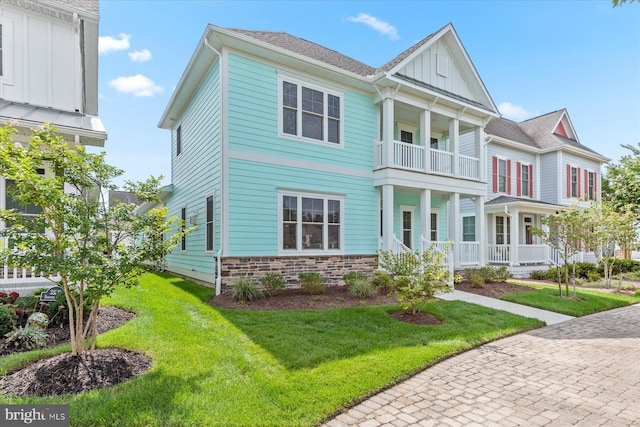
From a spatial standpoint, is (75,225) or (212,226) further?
(212,226)

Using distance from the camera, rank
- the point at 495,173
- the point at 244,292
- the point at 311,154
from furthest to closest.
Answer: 1. the point at 495,173
2. the point at 311,154
3. the point at 244,292

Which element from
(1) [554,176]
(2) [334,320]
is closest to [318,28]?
(2) [334,320]

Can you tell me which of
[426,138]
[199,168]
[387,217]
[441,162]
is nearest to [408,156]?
[426,138]

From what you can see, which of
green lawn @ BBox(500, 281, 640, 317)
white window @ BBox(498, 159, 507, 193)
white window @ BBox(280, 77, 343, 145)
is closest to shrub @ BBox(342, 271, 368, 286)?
green lawn @ BBox(500, 281, 640, 317)

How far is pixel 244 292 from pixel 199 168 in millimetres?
5274

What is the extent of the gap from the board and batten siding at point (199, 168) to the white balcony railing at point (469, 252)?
921 cm

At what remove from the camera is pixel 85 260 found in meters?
4.27

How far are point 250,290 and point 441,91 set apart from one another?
10237 mm

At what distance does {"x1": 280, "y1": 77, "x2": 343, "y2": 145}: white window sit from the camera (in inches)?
418

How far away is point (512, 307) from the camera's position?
365 inches

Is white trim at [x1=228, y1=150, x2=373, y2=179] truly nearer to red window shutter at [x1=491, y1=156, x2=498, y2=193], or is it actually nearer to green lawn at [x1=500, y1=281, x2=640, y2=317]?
green lawn at [x1=500, y1=281, x2=640, y2=317]

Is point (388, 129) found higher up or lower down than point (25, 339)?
higher up

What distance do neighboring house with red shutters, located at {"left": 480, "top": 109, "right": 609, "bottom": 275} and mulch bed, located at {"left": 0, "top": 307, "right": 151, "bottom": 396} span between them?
16.3m

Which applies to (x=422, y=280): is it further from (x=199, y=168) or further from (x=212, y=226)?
(x=199, y=168)
